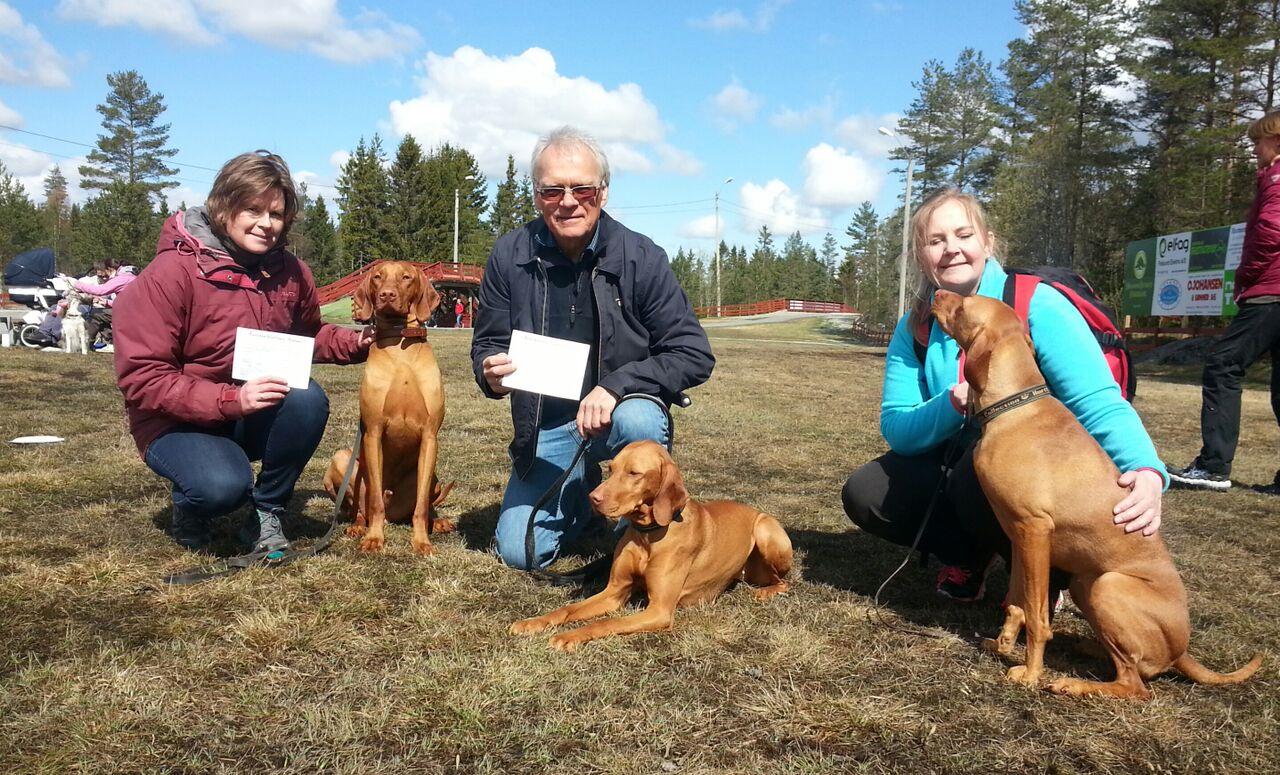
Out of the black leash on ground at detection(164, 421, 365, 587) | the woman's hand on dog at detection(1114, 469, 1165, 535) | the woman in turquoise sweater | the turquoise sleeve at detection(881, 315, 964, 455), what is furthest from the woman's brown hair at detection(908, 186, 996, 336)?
the black leash on ground at detection(164, 421, 365, 587)

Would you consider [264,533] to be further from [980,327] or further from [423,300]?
[980,327]

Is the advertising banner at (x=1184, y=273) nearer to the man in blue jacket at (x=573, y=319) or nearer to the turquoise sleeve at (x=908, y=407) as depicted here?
the turquoise sleeve at (x=908, y=407)

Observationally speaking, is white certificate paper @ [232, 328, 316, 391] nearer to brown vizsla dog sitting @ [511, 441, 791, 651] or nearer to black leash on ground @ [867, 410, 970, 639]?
brown vizsla dog sitting @ [511, 441, 791, 651]

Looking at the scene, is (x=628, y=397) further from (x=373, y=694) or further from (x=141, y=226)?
(x=141, y=226)

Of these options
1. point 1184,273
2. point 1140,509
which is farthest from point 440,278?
point 1140,509

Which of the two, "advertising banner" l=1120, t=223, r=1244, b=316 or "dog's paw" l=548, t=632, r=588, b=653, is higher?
"advertising banner" l=1120, t=223, r=1244, b=316

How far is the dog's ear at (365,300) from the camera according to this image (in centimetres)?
441

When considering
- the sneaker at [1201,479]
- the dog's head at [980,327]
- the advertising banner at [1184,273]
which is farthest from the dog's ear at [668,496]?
the advertising banner at [1184,273]

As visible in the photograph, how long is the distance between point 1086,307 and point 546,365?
236cm

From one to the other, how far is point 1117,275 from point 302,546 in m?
35.2

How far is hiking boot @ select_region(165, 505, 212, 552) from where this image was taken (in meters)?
4.19

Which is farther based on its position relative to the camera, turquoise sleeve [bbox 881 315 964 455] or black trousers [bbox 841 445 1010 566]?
black trousers [bbox 841 445 1010 566]

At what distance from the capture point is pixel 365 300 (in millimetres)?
4422

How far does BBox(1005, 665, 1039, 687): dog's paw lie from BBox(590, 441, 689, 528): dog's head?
1368 mm
